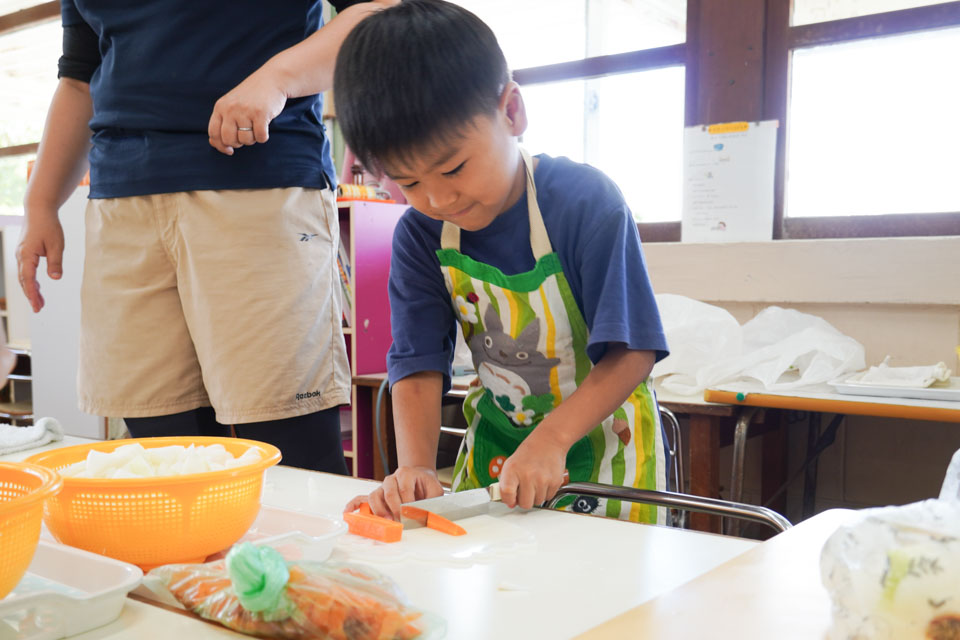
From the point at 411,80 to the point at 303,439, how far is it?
A: 1.87 feet

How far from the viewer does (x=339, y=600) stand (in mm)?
487

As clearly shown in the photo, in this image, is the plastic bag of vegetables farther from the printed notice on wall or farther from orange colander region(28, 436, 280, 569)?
the printed notice on wall

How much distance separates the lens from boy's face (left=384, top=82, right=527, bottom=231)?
Answer: 37.2 inches

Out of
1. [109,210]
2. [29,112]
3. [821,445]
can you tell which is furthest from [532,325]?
[29,112]

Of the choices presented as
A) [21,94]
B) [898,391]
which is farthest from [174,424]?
[21,94]

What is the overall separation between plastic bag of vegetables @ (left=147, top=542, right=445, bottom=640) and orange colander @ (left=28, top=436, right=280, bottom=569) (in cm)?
13

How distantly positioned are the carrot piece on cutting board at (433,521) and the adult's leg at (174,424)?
0.59m

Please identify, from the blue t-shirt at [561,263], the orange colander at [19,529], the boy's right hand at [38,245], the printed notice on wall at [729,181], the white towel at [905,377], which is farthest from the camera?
the printed notice on wall at [729,181]

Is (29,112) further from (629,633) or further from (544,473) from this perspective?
(629,633)

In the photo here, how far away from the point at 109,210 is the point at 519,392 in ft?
2.21

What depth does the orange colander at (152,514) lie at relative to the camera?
63 centimetres

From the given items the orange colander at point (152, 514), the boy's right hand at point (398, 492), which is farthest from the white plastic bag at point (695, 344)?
the orange colander at point (152, 514)

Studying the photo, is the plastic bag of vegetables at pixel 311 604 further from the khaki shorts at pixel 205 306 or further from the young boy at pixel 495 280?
the khaki shorts at pixel 205 306

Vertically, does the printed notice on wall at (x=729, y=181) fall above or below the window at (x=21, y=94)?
below
